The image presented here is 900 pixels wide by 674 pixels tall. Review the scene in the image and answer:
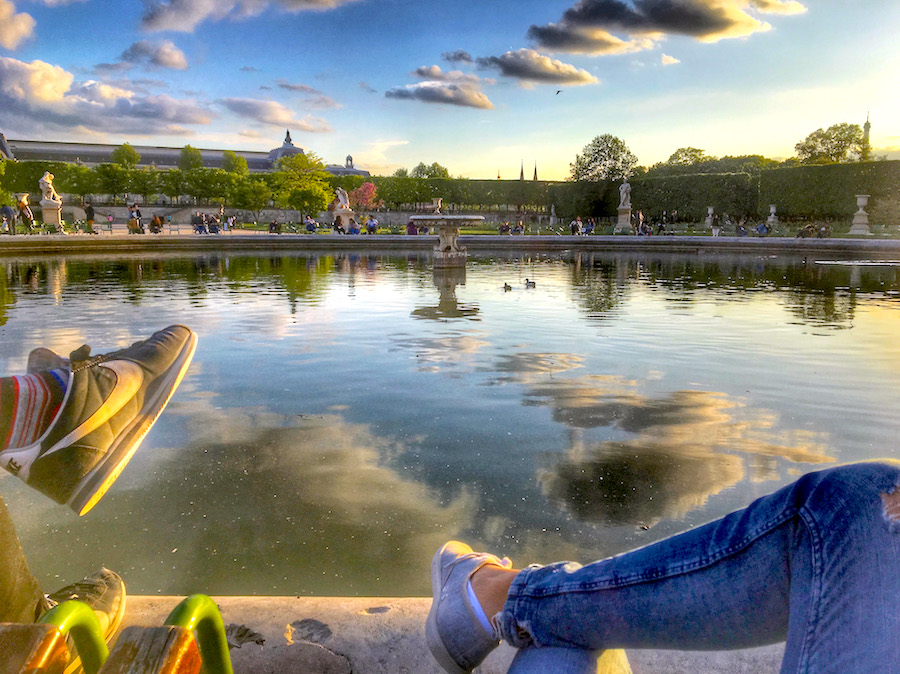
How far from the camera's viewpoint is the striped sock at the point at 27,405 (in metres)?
1.38

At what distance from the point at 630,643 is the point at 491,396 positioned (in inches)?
144

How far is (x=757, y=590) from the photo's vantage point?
1067 mm

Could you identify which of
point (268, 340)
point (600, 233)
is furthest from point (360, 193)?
point (268, 340)

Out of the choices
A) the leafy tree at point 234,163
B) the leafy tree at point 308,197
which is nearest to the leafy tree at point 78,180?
the leafy tree at point 234,163

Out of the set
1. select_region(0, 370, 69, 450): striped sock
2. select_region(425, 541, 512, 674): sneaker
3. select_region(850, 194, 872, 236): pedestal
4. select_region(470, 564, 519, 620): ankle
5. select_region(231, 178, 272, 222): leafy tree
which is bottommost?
select_region(425, 541, 512, 674): sneaker

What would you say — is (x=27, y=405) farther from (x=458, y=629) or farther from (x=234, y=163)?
(x=234, y=163)

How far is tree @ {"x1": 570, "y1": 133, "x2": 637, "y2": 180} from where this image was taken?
59.5m

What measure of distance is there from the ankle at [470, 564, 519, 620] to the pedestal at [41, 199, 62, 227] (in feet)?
108

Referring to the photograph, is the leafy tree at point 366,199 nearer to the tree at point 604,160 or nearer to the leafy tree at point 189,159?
the tree at point 604,160

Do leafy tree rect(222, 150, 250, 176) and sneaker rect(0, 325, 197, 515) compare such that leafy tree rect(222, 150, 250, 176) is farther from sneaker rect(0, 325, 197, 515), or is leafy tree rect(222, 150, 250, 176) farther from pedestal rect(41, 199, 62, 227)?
sneaker rect(0, 325, 197, 515)

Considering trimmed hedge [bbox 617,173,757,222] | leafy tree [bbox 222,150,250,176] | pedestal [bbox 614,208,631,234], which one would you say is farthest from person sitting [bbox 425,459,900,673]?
leafy tree [bbox 222,150,250,176]

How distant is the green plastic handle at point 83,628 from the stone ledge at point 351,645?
0.55m

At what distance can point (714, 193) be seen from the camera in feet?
133

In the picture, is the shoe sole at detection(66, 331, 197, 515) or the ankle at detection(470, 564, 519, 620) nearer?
the ankle at detection(470, 564, 519, 620)
